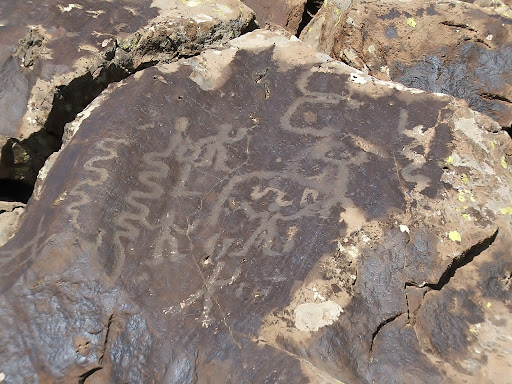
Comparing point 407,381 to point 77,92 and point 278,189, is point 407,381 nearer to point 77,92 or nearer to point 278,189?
point 278,189

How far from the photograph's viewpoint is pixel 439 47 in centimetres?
300

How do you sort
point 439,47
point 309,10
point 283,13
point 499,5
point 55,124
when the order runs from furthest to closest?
point 309,10 → point 283,13 → point 499,5 → point 439,47 → point 55,124

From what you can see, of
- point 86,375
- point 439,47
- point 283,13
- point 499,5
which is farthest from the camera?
point 283,13

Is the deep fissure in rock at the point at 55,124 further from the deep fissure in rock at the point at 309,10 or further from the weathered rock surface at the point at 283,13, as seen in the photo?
the deep fissure in rock at the point at 309,10

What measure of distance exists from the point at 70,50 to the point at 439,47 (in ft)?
6.43

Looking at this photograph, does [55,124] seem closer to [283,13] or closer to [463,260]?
[283,13]

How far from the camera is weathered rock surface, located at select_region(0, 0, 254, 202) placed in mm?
2561

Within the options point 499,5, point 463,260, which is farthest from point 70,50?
point 499,5

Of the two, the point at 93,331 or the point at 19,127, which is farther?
the point at 19,127

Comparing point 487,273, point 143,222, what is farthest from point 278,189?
point 487,273

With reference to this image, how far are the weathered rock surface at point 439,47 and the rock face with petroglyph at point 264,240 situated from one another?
663mm

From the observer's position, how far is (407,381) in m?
1.68

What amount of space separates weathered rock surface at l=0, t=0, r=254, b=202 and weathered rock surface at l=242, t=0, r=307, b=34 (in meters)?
0.77

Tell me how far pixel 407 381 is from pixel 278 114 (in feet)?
4.02
